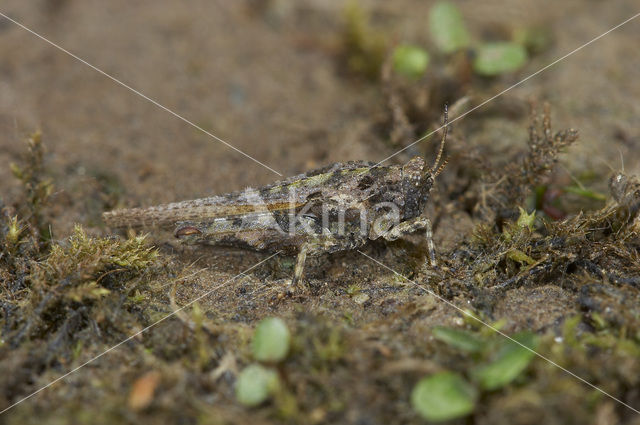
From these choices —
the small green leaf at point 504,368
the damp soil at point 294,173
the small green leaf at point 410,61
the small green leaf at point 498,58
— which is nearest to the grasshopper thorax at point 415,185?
the damp soil at point 294,173

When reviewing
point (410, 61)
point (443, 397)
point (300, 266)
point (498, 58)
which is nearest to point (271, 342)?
point (443, 397)

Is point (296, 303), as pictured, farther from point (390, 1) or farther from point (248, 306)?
point (390, 1)

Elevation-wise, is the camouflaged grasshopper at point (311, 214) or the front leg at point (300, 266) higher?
the camouflaged grasshopper at point (311, 214)

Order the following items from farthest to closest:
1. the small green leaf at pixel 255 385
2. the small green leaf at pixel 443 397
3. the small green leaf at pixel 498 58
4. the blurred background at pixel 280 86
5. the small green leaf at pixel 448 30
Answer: the small green leaf at pixel 448 30
the small green leaf at pixel 498 58
the blurred background at pixel 280 86
the small green leaf at pixel 255 385
the small green leaf at pixel 443 397

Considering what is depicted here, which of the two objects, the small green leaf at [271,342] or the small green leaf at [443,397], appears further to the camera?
the small green leaf at [271,342]

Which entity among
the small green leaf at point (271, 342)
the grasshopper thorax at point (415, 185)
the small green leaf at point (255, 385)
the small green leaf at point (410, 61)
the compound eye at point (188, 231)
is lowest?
the small green leaf at point (255, 385)

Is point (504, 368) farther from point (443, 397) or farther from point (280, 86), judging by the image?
point (280, 86)

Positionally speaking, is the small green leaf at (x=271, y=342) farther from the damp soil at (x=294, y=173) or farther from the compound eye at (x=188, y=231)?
the compound eye at (x=188, y=231)
